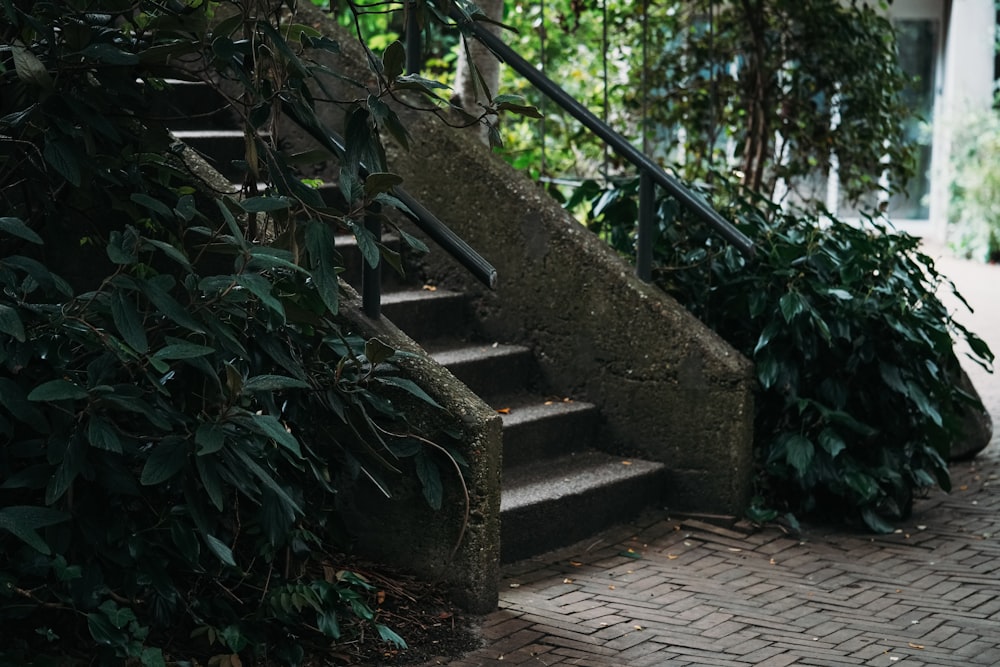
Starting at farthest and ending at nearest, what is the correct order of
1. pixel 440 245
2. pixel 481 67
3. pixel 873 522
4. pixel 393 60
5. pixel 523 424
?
pixel 481 67 < pixel 873 522 < pixel 523 424 < pixel 440 245 < pixel 393 60

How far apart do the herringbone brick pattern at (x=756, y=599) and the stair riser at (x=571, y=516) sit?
6 cm

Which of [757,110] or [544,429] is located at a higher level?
[757,110]

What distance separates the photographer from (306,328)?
4004 mm

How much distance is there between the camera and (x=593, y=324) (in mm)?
5809

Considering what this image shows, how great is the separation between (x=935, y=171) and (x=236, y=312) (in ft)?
53.5

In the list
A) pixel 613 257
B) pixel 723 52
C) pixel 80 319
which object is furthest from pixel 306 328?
pixel 723 52

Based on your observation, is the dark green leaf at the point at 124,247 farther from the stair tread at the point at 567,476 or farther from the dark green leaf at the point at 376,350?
the stair tread at the point at 567,476

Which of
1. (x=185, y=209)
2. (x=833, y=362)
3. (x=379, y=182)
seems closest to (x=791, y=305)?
(x=833, y=362)

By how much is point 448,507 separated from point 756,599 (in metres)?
1.25

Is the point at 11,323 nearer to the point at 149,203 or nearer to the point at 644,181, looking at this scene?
the point at 149,203

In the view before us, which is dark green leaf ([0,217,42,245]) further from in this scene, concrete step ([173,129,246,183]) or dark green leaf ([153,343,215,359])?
concrete step ([173,129,246,183])

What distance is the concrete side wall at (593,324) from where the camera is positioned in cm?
559

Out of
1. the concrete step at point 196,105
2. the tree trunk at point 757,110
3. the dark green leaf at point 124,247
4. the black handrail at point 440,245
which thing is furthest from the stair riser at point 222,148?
the tree trunk at point 757,110

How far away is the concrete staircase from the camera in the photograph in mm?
5098
